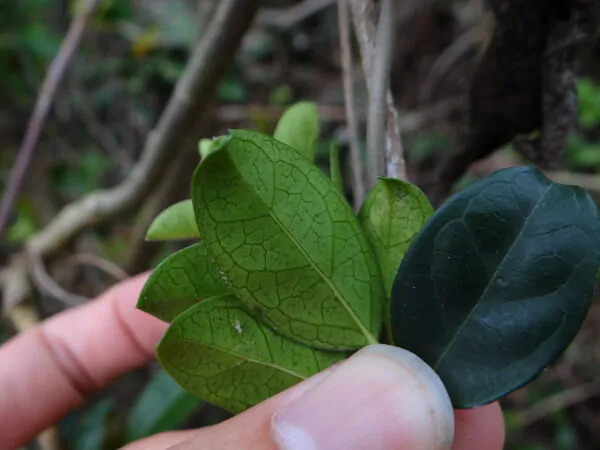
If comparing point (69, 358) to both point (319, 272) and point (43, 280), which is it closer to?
point (43, 280)

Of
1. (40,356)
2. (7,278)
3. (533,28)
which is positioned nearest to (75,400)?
(40,356)

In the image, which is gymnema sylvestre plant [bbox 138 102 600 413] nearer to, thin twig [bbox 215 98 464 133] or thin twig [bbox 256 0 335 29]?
thin twig [bbox 215 98 464 133]

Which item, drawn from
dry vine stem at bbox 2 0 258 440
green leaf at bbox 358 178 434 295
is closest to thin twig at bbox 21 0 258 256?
dry vine stem at bbox 2 0 258 440

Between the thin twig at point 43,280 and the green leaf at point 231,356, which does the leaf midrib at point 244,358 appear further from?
the thin twig at point 43,280

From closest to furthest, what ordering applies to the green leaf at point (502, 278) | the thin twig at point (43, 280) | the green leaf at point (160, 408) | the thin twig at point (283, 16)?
1. the green leaf at point (502, 278)
2. the green leaf at point (160, 408)
3. the thin twig at point (43, 280)
4. the thin twig at point (283, 16)

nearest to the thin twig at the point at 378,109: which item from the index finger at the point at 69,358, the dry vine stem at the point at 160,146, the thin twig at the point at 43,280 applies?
the dry vine stem at the point at 160,146

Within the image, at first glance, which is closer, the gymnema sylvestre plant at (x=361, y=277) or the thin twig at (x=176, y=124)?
the gymnema sylvestre plant at (x=361, y=277)

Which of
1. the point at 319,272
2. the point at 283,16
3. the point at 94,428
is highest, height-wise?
the point at 283,16

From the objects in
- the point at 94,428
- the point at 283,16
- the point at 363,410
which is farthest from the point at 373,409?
the point at 283,16
